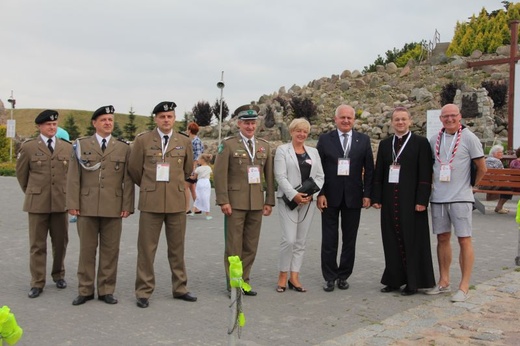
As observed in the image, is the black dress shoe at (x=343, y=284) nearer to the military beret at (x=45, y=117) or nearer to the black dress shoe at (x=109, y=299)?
the black dress shoe at (x=109, y=299)

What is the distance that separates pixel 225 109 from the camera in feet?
130

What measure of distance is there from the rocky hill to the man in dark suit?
22.2 metres

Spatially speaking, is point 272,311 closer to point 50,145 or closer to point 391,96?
point 50,145

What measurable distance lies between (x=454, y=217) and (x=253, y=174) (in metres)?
2.28

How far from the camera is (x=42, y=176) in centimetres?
630

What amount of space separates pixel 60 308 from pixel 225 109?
113ft

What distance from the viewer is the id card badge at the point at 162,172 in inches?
231

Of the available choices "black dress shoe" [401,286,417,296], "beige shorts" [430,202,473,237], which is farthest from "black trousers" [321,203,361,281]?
"beige shorts" [430,202,473,237]

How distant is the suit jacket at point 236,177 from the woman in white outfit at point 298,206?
23 centimetres

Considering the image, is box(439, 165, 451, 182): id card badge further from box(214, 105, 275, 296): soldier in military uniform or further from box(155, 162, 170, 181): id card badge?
box(155, 162, 170, 181): id card badge

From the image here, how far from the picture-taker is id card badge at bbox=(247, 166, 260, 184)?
20.6ft

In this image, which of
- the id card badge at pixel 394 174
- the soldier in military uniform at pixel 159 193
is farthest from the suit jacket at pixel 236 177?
the id card badge at pixel 394 174

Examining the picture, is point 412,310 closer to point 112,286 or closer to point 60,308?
point 112,286

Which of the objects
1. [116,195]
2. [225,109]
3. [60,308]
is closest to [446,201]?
[116,195]
